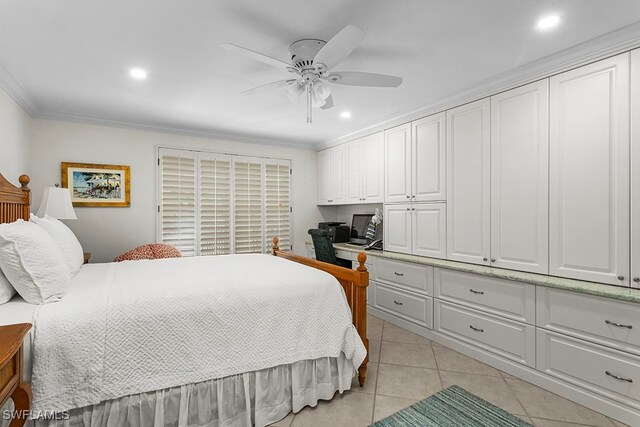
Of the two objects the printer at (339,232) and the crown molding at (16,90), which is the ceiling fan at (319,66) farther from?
the printer at (339,232)

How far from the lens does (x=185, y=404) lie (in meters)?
1.63

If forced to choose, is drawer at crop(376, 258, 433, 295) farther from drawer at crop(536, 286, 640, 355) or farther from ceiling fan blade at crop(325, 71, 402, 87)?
ceiling fan blade at crop(325, 71, 402, 87)

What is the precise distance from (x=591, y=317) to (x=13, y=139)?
16.3ft

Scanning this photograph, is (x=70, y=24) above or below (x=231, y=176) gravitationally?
above

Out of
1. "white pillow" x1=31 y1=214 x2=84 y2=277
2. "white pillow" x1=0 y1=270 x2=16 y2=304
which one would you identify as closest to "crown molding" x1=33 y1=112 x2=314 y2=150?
"white pillow" x1=31 y1=214 x2=84 y2=277

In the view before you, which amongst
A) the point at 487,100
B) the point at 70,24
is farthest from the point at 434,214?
the point at 70,24

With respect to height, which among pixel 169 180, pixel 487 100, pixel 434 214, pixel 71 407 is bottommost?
pixel 71 407

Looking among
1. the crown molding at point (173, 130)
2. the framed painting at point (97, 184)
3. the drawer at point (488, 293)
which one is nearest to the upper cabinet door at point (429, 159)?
the drawer at point (488, 293)

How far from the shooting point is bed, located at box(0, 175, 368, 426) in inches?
55.7

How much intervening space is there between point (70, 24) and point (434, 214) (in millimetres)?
3288

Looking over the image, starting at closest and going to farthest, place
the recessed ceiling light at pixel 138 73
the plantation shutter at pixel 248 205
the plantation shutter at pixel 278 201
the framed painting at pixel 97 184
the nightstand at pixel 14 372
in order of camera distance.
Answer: the nightstand at pixel 14 372 < the recessed ceiling light at pixel 138 73 < the framed painting at pixel 97 184 < the plantation shutter at pixel 248 205 < the plantation shutter at pixel 278 201

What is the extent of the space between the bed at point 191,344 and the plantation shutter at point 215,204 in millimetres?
2034

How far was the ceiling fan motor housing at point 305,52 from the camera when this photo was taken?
2062 mm

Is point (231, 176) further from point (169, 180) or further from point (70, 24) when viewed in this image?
point (70, 24)
